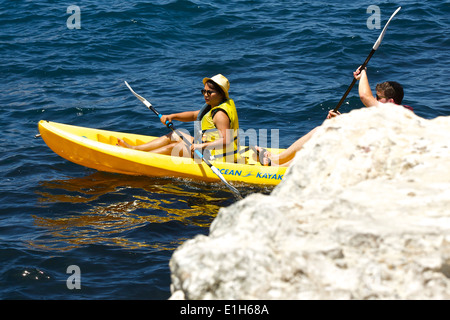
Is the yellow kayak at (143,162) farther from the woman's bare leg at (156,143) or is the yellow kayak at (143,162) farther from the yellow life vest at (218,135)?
the woman's bare leg at (156,143)

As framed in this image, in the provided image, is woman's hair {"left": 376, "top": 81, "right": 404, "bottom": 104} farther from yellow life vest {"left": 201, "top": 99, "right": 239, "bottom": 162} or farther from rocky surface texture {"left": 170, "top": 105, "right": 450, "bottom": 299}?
rocky surface texture {"left": 170, "top": 105, "right": 450, "bottom": 299}

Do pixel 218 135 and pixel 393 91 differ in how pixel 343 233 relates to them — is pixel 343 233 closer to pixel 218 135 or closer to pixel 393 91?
pixel 393 91

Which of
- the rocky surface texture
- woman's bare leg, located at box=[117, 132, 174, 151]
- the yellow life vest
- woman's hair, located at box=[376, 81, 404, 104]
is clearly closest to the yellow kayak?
the yellow life vest

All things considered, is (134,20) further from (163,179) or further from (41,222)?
(41,222)

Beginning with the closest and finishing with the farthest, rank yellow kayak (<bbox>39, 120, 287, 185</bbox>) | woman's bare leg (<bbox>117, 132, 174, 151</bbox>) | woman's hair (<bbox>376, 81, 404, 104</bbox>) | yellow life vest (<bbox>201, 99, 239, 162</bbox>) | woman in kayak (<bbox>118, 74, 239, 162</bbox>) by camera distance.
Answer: woman's hair (<bbox>376, 81, 404, 104</bbox>), woman in kayak (<bbox>118, 74, 239, 162</bbox>), yellow life vest (<bbox>201, 99, 239, 162</bbox>), yellow kayak (<bbox>39, 120, 287, 185</bbox>), woman's bare leg (<bbox>117, 132, 174, 151</bbox>)

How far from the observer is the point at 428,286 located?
7.45 ft

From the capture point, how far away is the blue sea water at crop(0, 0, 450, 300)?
5.47 meters

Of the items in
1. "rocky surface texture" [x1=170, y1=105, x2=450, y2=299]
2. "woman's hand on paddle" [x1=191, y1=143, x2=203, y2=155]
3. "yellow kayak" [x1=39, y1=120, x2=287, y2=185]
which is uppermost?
"rocky surface texture" [x1=170, y1=105, x2=450, y2=299]

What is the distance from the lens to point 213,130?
700cm

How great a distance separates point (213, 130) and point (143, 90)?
3.95 m

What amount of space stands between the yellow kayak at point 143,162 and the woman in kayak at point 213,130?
0.62ft

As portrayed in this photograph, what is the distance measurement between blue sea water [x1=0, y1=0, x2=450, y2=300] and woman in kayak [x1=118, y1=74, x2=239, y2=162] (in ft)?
1.58
